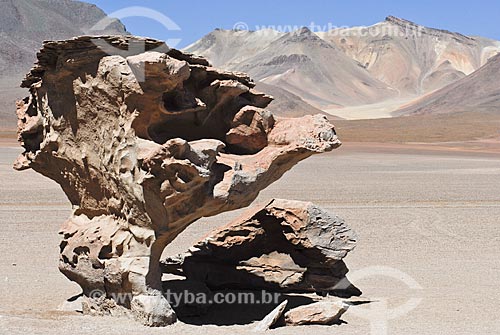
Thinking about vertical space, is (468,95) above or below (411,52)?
below

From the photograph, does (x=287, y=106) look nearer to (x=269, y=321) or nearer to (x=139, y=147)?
(x=269, y=321)

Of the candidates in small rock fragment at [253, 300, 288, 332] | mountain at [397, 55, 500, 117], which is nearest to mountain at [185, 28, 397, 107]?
mountain at [397, 55, 500, 117]

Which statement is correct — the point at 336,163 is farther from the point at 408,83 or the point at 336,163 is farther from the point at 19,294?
the point at 408,83

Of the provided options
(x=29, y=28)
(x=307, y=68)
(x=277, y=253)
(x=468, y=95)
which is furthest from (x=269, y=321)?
(x=307, y=68)

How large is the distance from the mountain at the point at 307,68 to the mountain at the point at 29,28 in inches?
1265

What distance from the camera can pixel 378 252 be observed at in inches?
582

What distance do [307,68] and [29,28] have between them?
188 feet

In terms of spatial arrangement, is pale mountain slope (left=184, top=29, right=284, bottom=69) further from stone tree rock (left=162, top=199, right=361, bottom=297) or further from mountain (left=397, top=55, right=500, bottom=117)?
stone tree rock (left=162, top=199, right=361, bottom=297)

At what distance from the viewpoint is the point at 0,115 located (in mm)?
87500

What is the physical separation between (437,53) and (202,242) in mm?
163608

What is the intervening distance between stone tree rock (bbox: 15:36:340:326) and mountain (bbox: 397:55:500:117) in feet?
329

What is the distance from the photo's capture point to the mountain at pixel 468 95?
110 m

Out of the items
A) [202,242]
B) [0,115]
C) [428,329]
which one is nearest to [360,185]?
[202,242]

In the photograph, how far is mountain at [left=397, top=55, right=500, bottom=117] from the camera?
362 feet
